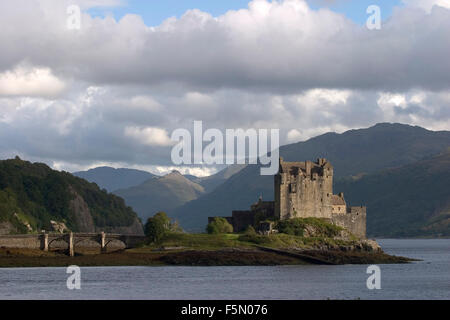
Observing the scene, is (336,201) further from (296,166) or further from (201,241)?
(201,241)

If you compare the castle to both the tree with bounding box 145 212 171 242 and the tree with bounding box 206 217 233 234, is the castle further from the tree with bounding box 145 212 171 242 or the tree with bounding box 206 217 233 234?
the tree with bounding box 145 212 171 242

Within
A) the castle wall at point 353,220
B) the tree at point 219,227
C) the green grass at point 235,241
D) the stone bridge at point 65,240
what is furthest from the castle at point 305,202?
the stone bridge at point 65,240

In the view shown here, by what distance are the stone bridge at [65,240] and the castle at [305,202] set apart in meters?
22.8

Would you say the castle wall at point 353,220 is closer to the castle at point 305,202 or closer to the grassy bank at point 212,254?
the castle at point 305,202

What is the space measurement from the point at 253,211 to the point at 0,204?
191 ft

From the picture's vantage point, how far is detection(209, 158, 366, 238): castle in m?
163

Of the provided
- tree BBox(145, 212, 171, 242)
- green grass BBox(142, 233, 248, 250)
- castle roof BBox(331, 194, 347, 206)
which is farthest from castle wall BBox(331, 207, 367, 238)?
tree BBox(145, 212, 171, 242)

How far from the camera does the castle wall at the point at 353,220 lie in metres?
169

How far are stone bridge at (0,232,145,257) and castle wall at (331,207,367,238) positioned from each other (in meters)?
37.5

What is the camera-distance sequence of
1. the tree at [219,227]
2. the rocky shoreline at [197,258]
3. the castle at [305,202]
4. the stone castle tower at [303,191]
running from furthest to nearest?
the tree at [219,227] → the castle at [305,202] → the stone castle tower at [303,191] → the rocky shoreline at [197,258]

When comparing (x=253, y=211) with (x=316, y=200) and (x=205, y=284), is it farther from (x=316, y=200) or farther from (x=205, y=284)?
(x=205, y=284)

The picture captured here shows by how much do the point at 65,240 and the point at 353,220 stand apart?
181 feet

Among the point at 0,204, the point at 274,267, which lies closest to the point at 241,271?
the point at 274,267

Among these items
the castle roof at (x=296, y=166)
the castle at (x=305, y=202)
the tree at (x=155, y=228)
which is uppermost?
the castle roof at (x=296, y=166)
